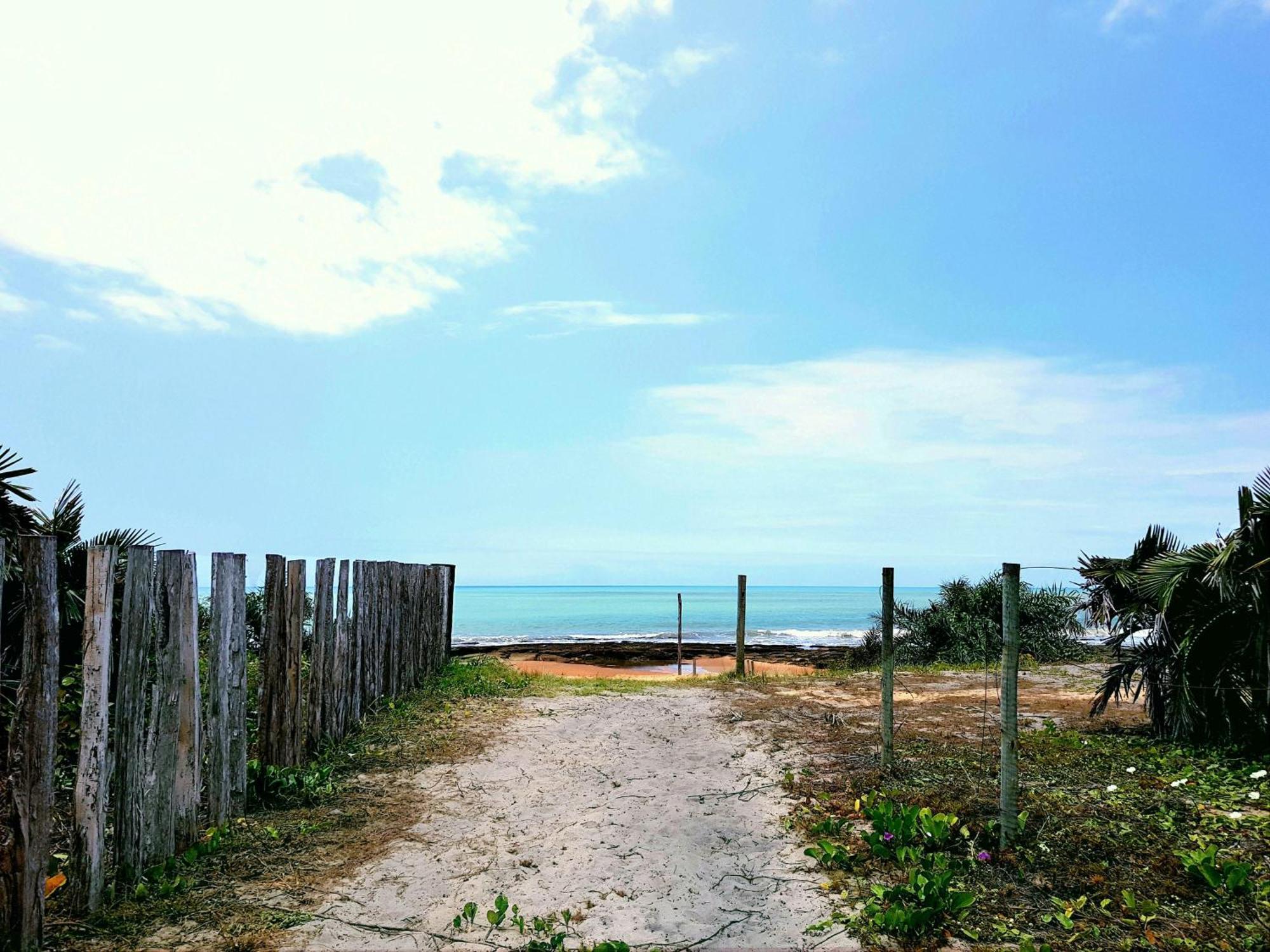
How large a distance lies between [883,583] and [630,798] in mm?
2946

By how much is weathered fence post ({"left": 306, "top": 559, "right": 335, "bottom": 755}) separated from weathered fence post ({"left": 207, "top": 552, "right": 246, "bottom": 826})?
138cm

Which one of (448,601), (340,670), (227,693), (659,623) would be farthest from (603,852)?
(659,623)

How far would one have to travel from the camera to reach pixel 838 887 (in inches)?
182

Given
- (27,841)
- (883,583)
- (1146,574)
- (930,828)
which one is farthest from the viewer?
(1146,574)

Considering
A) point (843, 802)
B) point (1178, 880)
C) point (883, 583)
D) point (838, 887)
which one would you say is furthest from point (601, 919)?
point (883, 583)

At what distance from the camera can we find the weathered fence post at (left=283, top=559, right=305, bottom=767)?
6570 mm

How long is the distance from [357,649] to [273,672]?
202 centimetres

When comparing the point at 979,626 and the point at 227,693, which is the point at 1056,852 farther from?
the point at 979,626

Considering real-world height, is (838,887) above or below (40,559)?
below

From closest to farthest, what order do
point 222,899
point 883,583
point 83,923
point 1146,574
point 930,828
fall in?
point 83,923
point 222,899
point 930,828
point 883,583
point 1146,574

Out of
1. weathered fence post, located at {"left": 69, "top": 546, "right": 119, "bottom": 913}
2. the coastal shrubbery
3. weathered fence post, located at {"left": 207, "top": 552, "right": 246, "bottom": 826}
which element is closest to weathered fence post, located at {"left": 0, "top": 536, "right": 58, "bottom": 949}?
weathered fence post, located at {"left": 69, "top": 546, "right": 119, "bottom": 913}

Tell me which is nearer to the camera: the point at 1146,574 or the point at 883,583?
the point at 883,583

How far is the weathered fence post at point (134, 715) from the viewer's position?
4.46 m

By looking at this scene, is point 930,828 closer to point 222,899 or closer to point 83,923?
point 222,899
